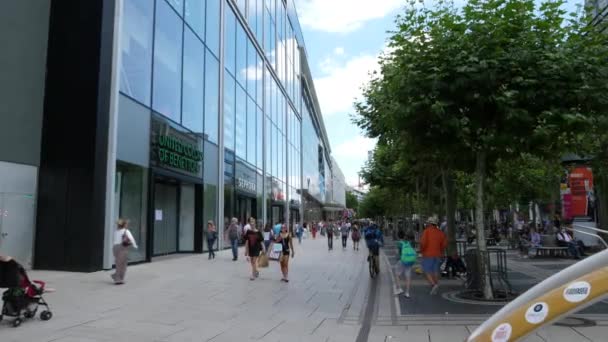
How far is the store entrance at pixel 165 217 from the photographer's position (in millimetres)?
19109

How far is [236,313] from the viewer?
8633 millimetres

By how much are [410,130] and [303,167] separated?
143 ft

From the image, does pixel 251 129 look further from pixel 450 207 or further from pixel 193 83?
pixel 450 207

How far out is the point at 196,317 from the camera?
817cm

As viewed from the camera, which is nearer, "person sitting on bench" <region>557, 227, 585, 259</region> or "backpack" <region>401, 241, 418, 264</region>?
"backpack" <region>401, 241, 418, 264</region>

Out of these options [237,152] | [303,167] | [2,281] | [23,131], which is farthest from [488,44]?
[303,167]

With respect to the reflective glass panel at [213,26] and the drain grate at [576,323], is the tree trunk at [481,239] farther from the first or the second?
the reflective glass panel at [213,26]

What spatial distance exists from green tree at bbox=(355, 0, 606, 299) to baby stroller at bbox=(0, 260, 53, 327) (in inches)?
284

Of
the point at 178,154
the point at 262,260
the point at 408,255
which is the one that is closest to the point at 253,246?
the point at 262,260

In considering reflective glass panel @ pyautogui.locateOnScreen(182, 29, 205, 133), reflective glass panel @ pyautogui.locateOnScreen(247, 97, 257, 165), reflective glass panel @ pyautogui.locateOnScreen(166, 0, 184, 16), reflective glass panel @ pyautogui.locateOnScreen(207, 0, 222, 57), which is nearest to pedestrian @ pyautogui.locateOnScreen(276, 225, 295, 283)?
reflective glass panel @ pyautogui.locateOnScreen(182, 29, 205, 133)

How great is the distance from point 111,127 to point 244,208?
15.1m

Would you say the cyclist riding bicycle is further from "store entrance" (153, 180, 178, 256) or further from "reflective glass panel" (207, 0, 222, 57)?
"reflective glass panel" (207, 0, 222, 57)

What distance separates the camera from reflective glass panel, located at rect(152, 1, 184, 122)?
1752 cm

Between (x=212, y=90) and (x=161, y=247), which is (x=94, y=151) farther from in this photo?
(x=212, y=90)
